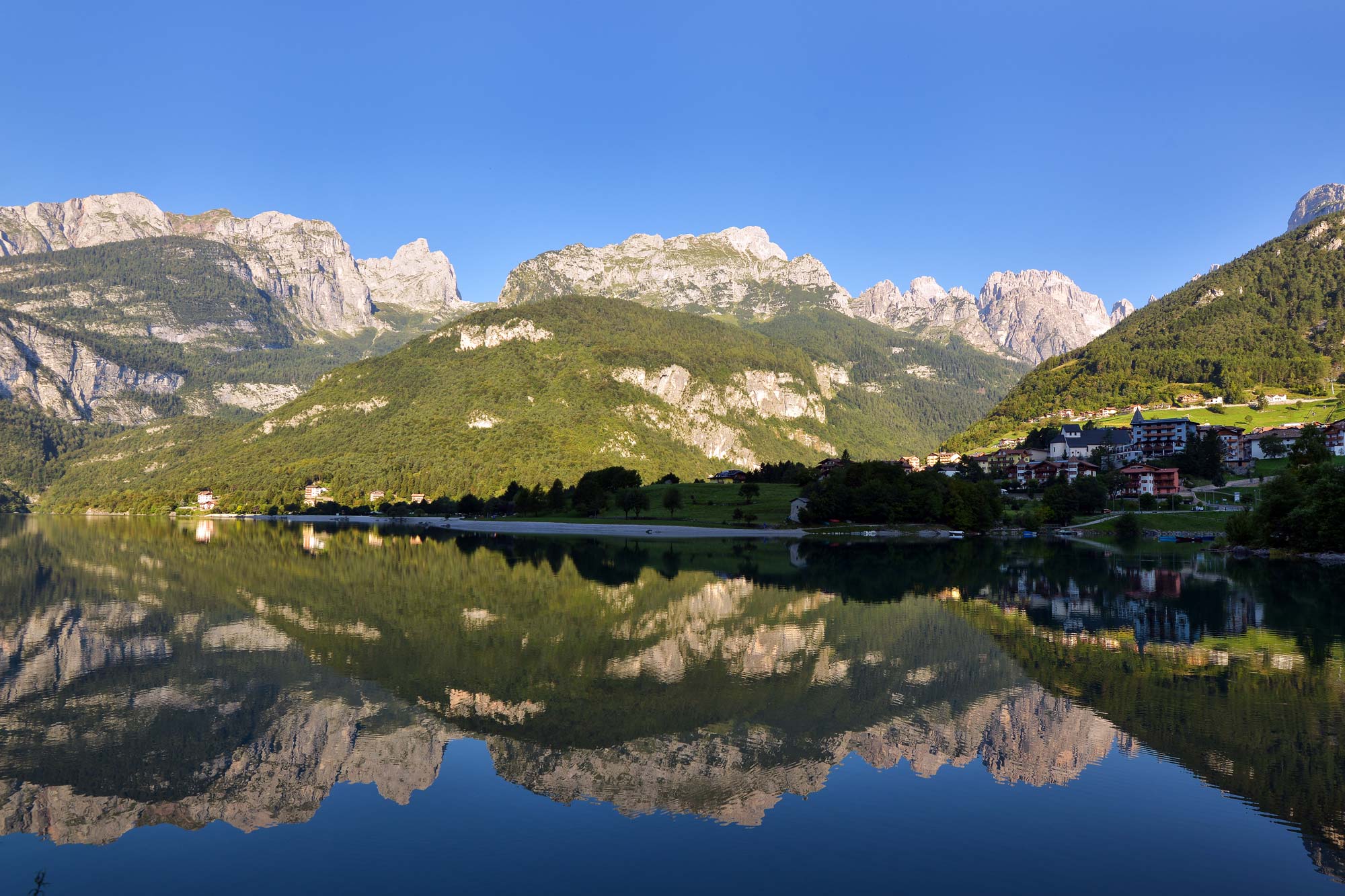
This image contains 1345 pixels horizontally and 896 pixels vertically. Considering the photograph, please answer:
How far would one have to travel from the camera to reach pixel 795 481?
170 m

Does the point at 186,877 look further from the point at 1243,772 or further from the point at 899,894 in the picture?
the point at 1243,772

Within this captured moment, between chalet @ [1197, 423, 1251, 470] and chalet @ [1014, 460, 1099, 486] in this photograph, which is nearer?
chalet @ [1197, 423, 1251, 470]

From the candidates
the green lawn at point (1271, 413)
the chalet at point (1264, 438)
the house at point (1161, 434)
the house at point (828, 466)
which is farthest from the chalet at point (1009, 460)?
the chalet at point (1264, 438)

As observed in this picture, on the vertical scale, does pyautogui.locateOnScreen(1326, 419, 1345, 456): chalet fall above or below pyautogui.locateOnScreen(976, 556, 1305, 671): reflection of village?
above

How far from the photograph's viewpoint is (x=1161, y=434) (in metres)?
177

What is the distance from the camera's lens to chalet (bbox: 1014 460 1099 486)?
15925 centimetres

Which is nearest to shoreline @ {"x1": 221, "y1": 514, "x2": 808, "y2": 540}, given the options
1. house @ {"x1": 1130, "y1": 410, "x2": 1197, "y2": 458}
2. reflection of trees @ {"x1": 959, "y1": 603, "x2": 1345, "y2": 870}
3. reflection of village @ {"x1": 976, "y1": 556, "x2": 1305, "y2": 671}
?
reflection of village @ {"x1": 976, "y1": 556, "x2": 1305, "y2": 671}

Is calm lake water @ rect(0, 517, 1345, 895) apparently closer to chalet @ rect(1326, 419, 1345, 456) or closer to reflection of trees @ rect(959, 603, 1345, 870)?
reflection of trees @ rect(959, 603, 1345, 870)

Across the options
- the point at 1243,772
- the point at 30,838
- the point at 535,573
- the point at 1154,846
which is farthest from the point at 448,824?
the point at 535,573

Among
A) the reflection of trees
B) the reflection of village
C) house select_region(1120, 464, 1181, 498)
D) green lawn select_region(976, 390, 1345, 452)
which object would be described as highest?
green lawn select_region(976, 390, 1345, 452)

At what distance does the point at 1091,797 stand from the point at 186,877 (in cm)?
2162

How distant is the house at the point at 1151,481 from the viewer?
138750mm

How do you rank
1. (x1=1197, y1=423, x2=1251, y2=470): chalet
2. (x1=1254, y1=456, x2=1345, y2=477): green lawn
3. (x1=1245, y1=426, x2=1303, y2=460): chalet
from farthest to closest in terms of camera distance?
(x1=1197, y1=423, x2=1251, y2=470): chalet, (x1=1245, y1=426, x2=1303, y2=460): chalet, (x1=1254, y1=456, x2=1345, y2=477): green lawn

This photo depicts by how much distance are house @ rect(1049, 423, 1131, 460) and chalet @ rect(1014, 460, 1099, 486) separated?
13.2 meters
